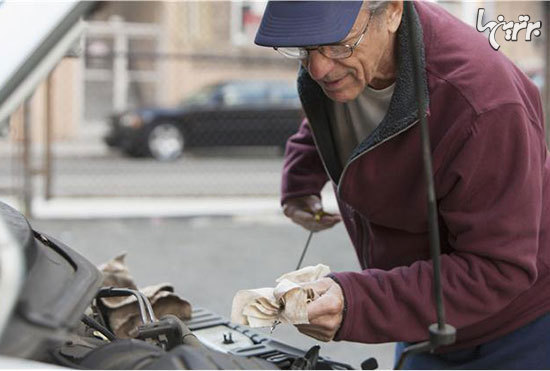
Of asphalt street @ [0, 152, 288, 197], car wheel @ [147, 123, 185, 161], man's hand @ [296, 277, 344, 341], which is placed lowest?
car wheel @ [147, 123, 185, 161]

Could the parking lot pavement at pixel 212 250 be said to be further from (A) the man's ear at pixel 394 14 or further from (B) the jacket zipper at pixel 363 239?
(A) the man's ear at pixel 394 14

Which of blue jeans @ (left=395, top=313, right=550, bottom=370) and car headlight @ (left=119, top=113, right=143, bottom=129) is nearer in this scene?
blue jeans @ (left=395, top=313, right=550, bottom=370)

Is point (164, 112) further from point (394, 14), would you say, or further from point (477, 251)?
point (477, 251)

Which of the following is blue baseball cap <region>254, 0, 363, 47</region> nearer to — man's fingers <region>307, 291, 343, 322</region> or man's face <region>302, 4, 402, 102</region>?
man's face <region>302, 4, 402, 102</region>

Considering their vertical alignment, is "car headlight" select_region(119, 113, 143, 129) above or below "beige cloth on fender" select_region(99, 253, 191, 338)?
below

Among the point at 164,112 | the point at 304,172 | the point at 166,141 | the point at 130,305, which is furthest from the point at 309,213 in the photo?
the point at 164,112

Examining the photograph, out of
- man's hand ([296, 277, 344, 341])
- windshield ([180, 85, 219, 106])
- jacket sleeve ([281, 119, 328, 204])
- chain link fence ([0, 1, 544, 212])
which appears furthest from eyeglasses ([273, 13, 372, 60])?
windshield ([180, 85, 219, 106])

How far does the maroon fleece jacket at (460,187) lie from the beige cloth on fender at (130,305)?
0.61 metres

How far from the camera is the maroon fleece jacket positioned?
1.75 m

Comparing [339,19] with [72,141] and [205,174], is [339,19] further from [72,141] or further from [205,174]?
[72,141]

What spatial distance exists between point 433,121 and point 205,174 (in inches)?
376

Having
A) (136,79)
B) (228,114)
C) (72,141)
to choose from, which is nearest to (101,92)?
(136,79)

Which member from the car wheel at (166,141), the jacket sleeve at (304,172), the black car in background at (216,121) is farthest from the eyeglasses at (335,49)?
the car wheel at (166,141)

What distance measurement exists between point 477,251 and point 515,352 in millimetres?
435
